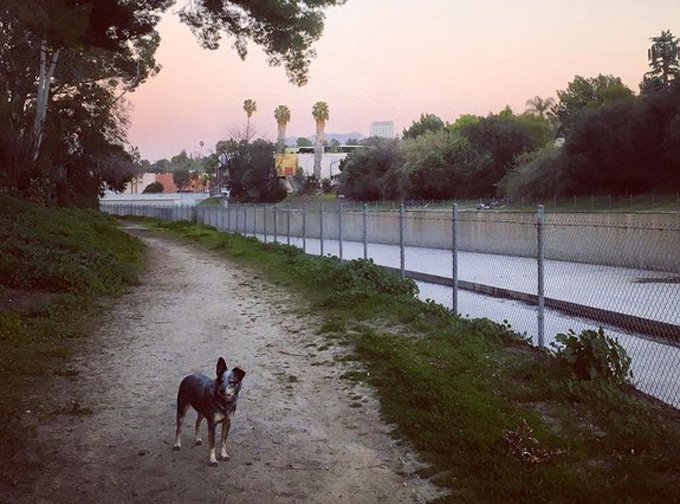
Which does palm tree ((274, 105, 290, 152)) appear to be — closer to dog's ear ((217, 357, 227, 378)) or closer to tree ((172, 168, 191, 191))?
tree ((172, 168, 191, 191))

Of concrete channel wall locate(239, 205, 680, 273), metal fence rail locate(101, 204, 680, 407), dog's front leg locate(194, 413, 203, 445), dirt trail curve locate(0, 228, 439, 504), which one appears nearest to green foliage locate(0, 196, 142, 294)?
dirt trail curve locate(0, 228, 439, 504)

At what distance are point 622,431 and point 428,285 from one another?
14607 mm

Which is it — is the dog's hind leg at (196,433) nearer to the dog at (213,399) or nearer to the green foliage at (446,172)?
the dog at (213,399)

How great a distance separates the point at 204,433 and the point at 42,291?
8.55 m

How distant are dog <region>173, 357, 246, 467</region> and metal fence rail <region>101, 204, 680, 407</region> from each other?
4034mm

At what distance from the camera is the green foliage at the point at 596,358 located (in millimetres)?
7281

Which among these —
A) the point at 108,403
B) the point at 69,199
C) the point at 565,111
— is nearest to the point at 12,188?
the point at 69,199

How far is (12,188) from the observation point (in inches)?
1243

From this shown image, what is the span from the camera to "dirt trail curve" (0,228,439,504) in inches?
201

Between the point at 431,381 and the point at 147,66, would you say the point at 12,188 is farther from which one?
the point at 431,381

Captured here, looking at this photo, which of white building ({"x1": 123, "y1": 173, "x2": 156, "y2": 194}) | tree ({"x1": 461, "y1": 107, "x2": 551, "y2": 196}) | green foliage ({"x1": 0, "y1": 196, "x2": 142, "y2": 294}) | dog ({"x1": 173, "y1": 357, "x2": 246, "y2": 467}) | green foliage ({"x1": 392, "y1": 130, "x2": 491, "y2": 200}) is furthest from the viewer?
white building ({"x1": 123, "y1": 173, "x2": 156, "y2": 194})

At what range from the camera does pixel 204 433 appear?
6227 millimetres

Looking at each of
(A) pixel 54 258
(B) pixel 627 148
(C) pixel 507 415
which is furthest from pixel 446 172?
(C) pixel 507 415

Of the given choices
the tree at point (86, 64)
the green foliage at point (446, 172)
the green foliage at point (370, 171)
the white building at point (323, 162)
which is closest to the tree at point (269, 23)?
the tree at point (86, 64)
